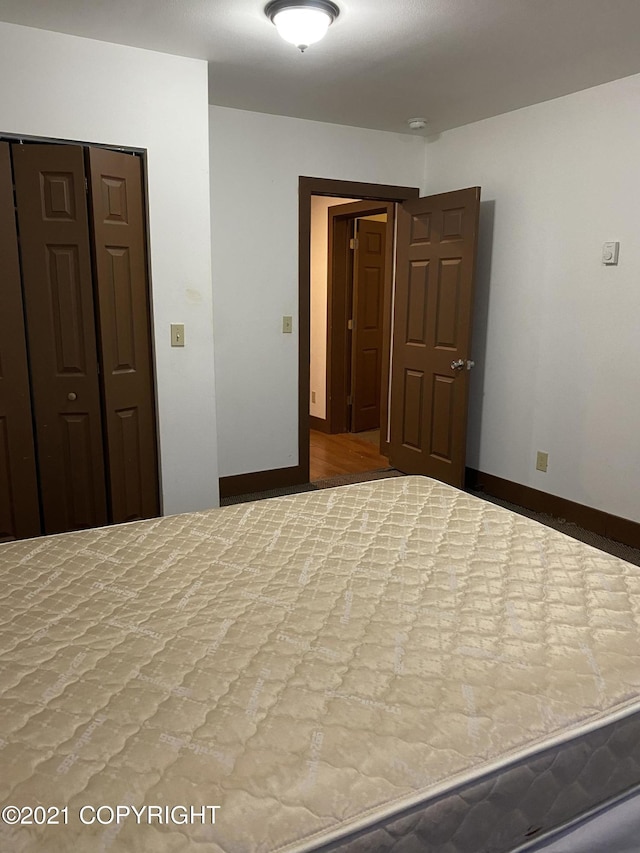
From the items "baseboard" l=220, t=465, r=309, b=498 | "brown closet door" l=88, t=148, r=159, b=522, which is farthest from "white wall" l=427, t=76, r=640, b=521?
"brown closet door" l=88, t=148, r=159, b=522

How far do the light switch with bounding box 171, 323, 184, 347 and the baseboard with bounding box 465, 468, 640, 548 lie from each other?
2240mm

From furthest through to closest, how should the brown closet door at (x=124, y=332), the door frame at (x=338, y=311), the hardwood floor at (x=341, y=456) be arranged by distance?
1. the door frame at (x=338, y=311)
2. the hardwood floor at (x=341, y=456)
3. the brown closet door at (x=124, y=332)

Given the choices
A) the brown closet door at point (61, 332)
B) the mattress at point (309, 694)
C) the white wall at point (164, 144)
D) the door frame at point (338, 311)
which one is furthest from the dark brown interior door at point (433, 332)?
the mattress at point (309, 694)

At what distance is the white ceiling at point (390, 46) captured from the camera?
96.3 inches

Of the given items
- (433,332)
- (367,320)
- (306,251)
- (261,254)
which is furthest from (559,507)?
(367,320)

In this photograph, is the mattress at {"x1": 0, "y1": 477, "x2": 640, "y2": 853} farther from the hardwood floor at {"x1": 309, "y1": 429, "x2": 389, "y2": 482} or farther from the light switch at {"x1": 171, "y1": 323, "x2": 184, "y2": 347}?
the hardwood floor at {"x1": 309, "y1": 429, "x2": 389, "y2": 482}

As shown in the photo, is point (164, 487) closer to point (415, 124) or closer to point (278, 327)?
point (278, 327)

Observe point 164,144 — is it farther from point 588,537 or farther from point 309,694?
point 588,537

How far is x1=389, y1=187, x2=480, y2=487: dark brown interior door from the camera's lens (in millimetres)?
4039

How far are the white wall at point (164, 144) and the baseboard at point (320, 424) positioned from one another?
2.74 metres

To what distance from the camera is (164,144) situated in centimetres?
299

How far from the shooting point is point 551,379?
149 inches

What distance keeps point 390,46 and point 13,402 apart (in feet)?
7.46

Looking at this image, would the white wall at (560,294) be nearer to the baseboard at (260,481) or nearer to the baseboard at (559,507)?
the baseboard at (559,507)
